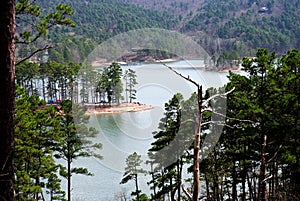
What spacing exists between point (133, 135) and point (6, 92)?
1226cm

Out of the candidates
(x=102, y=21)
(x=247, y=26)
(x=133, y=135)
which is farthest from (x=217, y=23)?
(x=133, y=135)

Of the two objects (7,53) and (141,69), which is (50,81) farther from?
(7,53)

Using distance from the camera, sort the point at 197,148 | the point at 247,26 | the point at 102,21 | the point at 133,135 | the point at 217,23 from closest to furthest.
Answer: the point at 197,148
the point at 133,135
the point at 247,26
the point at 102,21
the point at 217,23

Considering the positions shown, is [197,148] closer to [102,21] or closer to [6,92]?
[6,92]

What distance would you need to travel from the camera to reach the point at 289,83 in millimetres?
9695

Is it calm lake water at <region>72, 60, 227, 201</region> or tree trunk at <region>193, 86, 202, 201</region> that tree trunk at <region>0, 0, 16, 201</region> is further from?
calm lake water at <region>72, 60, 227, 201</region>

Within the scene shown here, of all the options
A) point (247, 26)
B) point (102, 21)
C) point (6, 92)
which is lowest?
point (6, 92)

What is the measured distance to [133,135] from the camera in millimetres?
14766

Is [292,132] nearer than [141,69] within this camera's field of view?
Yes

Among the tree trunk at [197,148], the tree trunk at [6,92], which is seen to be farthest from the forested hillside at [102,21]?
the tree trunk at [197,148]

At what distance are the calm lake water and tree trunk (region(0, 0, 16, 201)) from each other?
260 inches

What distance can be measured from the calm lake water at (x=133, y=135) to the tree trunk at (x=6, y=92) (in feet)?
21.6


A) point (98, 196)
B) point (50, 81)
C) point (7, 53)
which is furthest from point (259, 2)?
point (7, 53)

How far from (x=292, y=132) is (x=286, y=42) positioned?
73.2 metres
